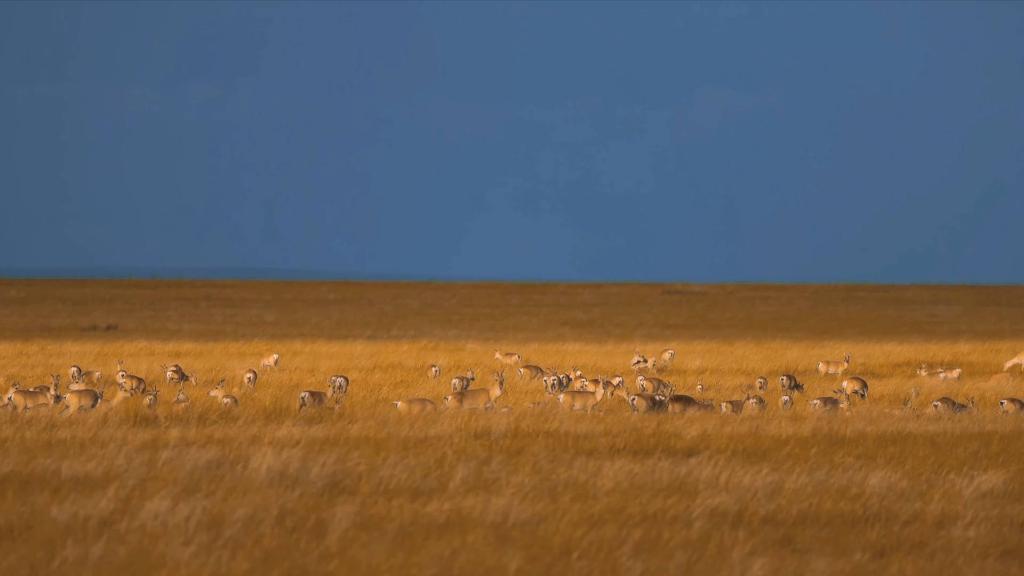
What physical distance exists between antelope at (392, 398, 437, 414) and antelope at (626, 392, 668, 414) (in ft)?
8.23

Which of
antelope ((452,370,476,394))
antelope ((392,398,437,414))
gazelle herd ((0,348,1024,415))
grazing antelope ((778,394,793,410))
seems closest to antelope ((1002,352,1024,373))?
gazelle herd ((0,348,1024,415))

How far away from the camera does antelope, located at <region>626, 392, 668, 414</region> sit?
16.8m

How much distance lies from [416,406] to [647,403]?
2.90 metres

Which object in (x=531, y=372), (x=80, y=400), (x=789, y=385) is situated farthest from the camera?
(x=531, y=372)

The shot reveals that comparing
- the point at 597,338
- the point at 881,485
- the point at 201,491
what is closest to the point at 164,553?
the point at 201,491

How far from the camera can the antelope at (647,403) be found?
1681 cm

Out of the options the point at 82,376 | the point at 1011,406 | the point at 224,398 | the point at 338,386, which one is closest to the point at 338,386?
the point at 338,386

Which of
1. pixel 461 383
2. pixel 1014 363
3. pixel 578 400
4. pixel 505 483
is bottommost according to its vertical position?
pixel 505 483

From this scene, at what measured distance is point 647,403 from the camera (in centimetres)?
1688

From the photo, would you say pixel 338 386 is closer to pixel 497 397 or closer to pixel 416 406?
pixel 497 397

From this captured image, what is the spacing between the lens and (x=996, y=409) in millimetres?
18406

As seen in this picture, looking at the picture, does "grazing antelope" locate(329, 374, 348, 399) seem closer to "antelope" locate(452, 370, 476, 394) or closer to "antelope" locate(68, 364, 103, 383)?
"antelope" locate(452, 370, 476, 394)

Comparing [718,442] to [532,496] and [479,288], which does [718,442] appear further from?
[479,288]

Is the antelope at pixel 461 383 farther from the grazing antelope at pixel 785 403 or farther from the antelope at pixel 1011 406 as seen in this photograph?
the antelope at pixel 1011 406
